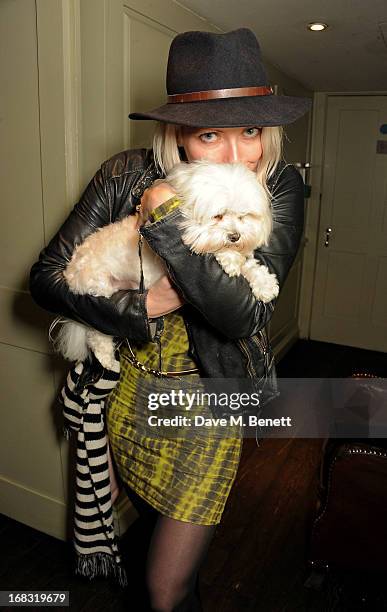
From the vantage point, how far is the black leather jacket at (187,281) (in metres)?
1.11

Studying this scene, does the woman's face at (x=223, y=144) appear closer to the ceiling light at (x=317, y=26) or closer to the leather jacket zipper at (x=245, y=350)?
the leather jacket zipper at (x=245, y=350)

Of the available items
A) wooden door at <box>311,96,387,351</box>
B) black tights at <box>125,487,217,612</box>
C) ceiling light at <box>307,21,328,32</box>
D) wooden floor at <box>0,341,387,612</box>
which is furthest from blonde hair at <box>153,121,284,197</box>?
wooden door at <box>311,96,387,351</box>

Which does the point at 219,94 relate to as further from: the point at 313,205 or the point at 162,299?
the point at 313,205

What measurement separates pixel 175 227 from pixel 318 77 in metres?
3.42

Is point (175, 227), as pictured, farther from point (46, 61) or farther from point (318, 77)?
point (318, 77)

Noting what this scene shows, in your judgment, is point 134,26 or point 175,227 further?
point 134,26

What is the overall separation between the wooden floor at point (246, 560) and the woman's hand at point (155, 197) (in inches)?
46.0

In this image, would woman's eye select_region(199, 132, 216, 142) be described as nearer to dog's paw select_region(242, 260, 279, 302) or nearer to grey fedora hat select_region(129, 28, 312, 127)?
grey fedora hat select_region(129, 28, 312, 127)

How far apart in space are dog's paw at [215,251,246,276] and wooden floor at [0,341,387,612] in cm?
109

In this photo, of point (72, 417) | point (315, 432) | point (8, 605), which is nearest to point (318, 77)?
point (315, 432)

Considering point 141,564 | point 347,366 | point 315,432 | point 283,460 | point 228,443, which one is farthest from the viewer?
point 347,366

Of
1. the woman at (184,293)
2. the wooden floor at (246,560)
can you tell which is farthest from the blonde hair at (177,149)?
the wooden floor at (246,560)

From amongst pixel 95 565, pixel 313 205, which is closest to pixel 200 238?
pixel 95 565

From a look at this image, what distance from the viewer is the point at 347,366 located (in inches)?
182
